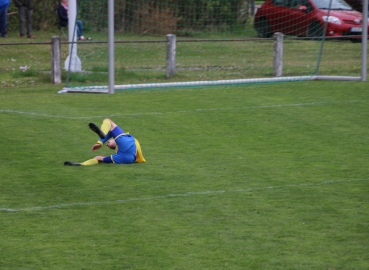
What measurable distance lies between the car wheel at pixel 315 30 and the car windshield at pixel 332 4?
0.46 metres

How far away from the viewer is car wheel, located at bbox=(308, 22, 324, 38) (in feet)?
58.9

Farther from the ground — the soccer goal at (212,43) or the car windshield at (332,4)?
the car windshield at (332,4)

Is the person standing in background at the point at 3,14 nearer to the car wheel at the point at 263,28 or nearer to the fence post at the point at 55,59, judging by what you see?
the fence post at the point at 55,59

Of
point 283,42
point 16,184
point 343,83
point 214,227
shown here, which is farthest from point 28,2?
point 214,227

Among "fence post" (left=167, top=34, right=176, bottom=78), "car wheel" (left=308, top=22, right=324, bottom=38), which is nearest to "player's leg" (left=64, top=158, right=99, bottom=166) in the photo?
"fence post" (left=167, top=34, right=176, bottom=78)

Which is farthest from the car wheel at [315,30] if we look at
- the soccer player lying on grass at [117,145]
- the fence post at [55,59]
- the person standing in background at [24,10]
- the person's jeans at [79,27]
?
the soccer player lying on grass at [117,145]

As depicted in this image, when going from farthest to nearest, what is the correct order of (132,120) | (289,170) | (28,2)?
(28,2)
(132,120)
(289,170)

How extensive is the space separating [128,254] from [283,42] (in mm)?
13289

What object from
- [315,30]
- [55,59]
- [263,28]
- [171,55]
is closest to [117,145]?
[55,59]

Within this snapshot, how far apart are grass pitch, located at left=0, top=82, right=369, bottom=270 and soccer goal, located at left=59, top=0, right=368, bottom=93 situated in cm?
307

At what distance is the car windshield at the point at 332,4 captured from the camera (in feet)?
58.2

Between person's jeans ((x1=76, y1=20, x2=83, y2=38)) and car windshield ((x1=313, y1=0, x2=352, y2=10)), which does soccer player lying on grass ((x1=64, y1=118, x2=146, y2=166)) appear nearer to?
person's jeans ((x1=76, y1=20, x2=83, y2=38))

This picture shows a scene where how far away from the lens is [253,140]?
10523 millimetres

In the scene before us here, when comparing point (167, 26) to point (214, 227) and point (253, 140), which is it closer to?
point (253, 140)
